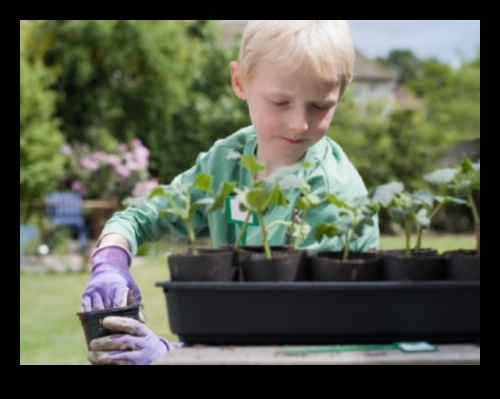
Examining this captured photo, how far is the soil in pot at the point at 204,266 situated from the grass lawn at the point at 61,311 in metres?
2.61

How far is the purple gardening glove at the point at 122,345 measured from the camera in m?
1.31

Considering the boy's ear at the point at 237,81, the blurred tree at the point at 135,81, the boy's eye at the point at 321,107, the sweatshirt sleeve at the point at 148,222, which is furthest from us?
the blurred tree at the point at 135,81

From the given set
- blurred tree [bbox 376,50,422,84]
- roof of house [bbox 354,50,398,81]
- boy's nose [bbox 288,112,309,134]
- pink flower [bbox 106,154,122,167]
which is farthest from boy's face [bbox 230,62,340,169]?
blurred tree [bbox 376,50,422,84]

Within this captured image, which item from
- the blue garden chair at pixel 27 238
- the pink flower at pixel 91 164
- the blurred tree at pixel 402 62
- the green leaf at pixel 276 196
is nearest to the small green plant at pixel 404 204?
the green leaf at pixel 276 196

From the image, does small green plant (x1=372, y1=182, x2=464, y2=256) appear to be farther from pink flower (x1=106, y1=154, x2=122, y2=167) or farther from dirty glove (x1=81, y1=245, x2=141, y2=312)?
pink flower (x1=106, y1=154, x2=122, y2=167)

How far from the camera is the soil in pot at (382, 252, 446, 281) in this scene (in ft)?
3.83

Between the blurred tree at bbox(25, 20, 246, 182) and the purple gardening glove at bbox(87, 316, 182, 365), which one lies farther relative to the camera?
the blurred tree at bbox(25, 20, 246, 182)

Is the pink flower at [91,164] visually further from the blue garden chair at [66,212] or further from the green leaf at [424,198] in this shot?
the green leaf at [424,198]
